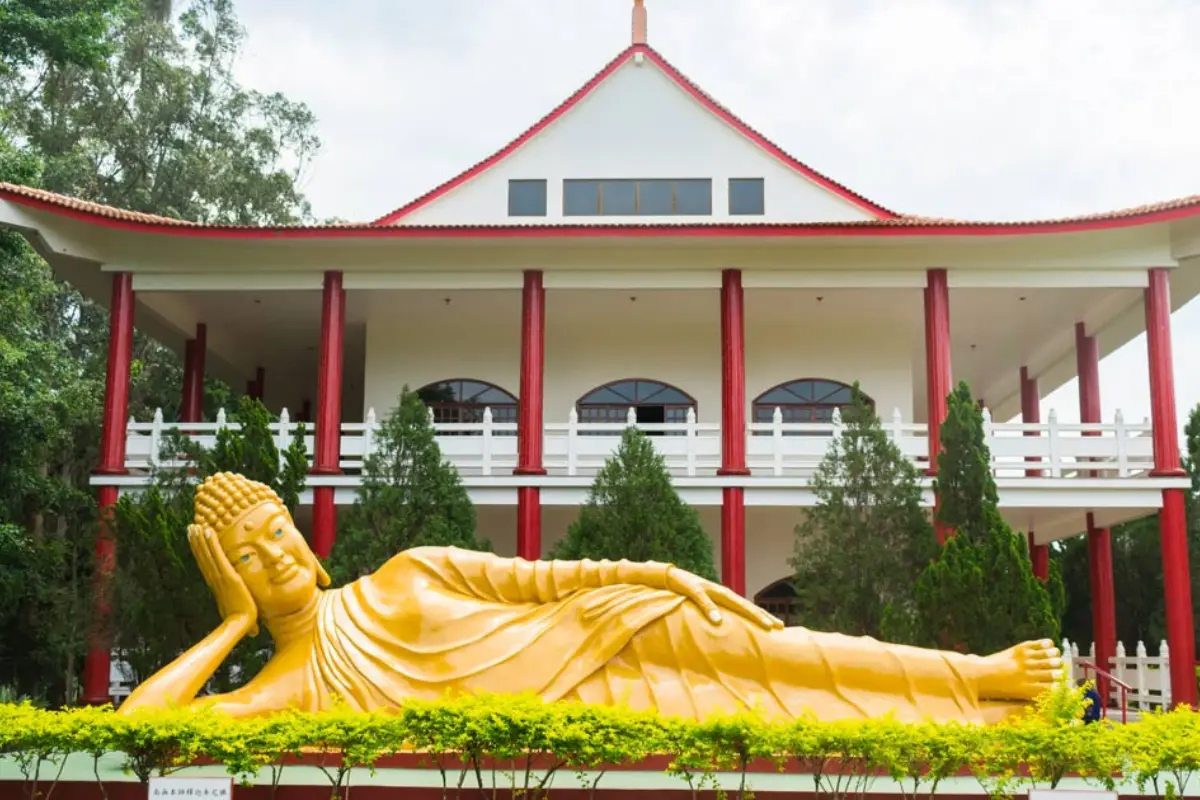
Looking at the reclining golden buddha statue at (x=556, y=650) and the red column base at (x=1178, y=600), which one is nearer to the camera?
the reclining golden buddha statue at (x=556, y=650)

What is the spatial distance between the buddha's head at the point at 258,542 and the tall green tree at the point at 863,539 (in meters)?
5.83

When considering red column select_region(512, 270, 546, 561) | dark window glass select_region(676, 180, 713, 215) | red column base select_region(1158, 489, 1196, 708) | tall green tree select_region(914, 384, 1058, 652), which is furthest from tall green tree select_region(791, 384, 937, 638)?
dark window glass select_region(676, 180, 713, 215)

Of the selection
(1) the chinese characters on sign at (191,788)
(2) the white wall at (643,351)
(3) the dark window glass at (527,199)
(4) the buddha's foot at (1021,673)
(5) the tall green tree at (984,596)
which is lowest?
(1) the chinese characters on sign at (191,788)

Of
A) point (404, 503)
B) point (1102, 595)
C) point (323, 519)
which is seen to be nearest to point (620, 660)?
point (404, 503)

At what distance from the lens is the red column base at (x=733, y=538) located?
15.2m

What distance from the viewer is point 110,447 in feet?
52.1

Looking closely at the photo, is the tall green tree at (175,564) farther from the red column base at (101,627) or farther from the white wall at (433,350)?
the white wall at (433,350)

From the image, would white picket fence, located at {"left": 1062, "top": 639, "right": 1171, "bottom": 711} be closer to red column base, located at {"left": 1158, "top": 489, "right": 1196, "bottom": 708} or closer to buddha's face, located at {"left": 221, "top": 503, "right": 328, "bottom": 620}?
red column base, located at {"left": 1158, "top": 489, "right": 1196, "bottom": 708}

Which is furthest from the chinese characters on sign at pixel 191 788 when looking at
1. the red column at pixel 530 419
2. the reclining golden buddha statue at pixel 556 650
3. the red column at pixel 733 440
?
the red column at pixel 733 440

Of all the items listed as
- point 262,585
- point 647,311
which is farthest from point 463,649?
point 647,311

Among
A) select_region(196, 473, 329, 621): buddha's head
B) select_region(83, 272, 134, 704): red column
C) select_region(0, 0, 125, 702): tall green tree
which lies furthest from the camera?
select_region(0, 0, 125, 702): tall green tree

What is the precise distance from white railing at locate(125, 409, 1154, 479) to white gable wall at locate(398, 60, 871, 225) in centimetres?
381

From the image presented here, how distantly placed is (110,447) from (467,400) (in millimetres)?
5407

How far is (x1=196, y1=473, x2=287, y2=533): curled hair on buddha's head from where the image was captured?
30.3 feet
